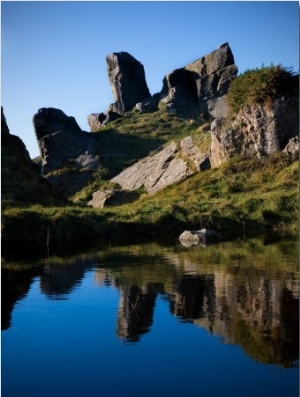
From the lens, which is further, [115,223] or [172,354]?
[115,223]

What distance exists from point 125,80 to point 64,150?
3438 cm

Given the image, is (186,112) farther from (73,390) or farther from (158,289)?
(73,390)

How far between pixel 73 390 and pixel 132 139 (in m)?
75.2

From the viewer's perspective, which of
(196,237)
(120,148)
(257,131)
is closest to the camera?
(196,237)

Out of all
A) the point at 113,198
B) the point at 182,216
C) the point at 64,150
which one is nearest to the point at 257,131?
the point at 113,198

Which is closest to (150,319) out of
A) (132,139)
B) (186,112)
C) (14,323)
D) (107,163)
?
(14,323)

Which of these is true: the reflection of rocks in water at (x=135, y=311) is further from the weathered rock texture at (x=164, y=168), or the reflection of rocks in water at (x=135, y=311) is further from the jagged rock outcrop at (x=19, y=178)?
the weathered rock texture at (x=164, y=168)

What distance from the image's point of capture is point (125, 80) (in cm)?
10662

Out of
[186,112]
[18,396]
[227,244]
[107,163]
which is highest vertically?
[186,112]

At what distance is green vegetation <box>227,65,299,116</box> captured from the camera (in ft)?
166

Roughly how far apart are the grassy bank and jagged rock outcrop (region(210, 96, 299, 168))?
171 inches

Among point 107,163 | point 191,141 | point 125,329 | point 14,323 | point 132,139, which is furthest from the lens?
point 132,139

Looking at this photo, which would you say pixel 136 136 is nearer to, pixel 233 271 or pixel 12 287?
pixel 233 271

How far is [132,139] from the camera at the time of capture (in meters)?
83.4
